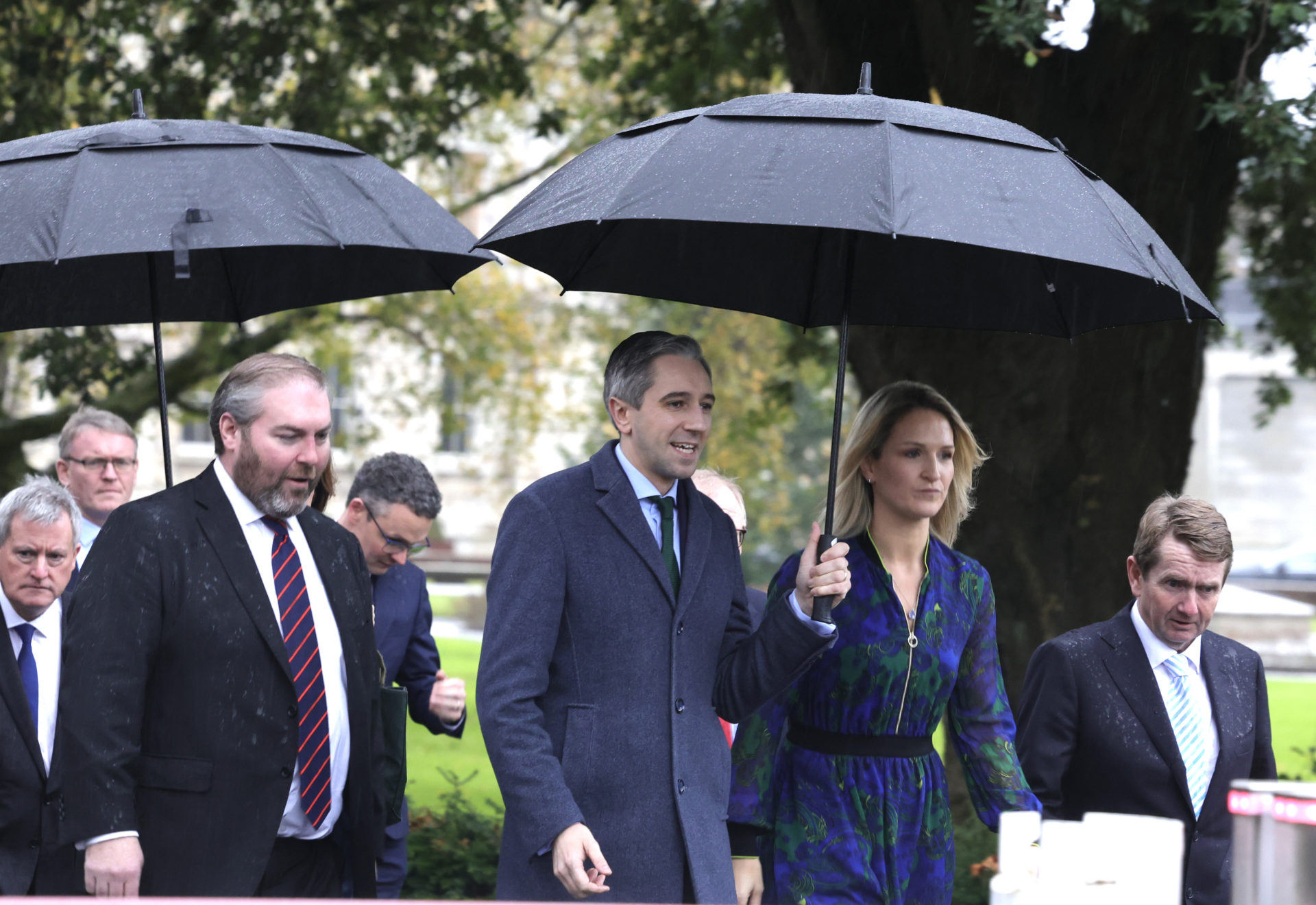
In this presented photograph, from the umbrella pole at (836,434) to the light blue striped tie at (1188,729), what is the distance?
1.19m

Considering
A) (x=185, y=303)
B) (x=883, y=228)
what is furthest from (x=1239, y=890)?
(x=185, y=303)

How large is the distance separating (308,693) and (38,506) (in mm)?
1636

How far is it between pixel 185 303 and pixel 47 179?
4.34ft

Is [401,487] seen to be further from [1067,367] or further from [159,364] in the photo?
[1067,367]

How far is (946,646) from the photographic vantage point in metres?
4.08

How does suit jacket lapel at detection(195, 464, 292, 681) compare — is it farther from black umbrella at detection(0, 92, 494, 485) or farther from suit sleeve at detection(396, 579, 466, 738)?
suit sleeve at detection(396, 579, 466, 738)

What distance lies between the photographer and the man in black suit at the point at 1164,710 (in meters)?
4.28

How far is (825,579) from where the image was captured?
3.68 metres

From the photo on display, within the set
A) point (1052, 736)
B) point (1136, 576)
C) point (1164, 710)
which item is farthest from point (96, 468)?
point (1164, 710)

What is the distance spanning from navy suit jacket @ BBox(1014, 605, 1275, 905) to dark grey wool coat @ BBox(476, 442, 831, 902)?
1.08 metres

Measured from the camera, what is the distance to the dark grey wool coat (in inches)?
143

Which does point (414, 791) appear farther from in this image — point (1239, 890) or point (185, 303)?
point (1239, 890)

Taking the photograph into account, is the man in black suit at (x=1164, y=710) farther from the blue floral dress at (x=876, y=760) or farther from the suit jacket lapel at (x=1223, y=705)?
the blue floral dress at (x=876, y=760)

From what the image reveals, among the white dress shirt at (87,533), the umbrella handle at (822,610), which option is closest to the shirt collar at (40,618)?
the white dress shirt at (87,533)
